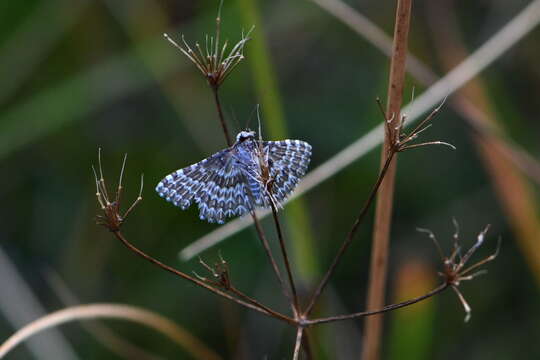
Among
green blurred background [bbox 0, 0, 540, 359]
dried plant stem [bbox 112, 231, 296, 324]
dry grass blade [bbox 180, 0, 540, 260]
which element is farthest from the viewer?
green blurred background [bbox 0, 0, 540, 359]

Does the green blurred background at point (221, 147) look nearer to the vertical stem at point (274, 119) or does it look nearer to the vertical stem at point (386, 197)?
the vertical stem at point (274, 119)

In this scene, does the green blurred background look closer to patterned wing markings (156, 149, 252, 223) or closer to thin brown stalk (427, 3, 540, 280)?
thin brown stalk (427, 3, 540, 280)

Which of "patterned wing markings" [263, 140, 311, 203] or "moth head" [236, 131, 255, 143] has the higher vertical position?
"moth head" [236, 131, 255, 143]

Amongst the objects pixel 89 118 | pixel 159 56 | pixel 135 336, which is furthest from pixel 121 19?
pixel 135 336

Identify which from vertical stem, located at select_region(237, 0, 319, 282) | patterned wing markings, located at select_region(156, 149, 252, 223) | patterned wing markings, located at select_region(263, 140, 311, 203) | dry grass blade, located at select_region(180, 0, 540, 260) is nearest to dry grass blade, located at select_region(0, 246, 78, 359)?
dry grass blade, located at select_region(180, 0, 540, 260)

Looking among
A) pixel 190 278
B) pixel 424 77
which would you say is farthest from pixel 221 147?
pixel 190 278

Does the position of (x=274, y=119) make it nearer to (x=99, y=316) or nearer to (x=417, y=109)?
(x=417, y=109)
